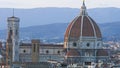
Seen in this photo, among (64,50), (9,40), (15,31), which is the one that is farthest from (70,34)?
(9,40)

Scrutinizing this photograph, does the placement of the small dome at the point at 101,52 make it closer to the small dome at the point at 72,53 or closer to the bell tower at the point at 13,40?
the small dome at the point at 72,53

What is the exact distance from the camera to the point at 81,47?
134 meters

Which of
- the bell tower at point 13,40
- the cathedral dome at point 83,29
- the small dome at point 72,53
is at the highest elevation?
the bell tower at point 13,40

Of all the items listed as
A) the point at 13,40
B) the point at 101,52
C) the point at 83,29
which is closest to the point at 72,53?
the point at 101,52

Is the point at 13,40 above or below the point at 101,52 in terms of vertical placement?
above

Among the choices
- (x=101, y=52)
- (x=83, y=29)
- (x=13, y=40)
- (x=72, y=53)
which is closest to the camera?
(x=13, y=40)

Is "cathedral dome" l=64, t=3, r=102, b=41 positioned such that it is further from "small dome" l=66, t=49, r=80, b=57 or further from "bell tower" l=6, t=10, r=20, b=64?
"bell tower" l=6, t=10, r=20, b=64

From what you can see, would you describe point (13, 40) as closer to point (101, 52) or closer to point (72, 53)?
point (72, 53)

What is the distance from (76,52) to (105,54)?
214 inches

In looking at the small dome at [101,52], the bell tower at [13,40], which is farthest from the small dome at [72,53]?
the bell tower at [13,40]

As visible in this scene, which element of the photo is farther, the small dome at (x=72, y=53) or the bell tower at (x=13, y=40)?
the small dome at (x=72, y=53)

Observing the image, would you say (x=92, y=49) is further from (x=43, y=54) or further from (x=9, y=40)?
(x=9, y=40)

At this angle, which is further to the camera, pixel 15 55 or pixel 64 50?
pixel 64 50

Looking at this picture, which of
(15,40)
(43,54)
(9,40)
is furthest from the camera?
(43,54)
